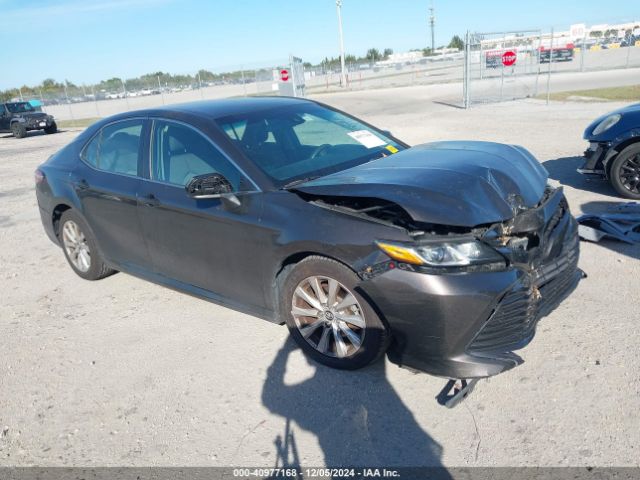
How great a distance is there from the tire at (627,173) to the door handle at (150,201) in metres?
5.26

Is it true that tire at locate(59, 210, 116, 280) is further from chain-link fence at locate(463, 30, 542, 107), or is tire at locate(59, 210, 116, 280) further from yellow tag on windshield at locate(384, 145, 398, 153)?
chain-link fence at locate(463, 30, 542, 107)

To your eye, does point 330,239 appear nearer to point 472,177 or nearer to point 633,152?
point 472,177

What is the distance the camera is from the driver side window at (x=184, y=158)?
12.3 ft

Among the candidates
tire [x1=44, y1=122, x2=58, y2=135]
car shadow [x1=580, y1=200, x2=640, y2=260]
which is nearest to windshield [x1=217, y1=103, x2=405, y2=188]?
car shadow [x1=580, y1=200, x2=640, y2=260]

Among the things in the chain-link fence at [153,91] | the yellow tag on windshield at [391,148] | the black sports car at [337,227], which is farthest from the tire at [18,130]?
the yellow tag on windshield at [391,148]

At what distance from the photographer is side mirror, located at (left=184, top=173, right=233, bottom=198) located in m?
3.54

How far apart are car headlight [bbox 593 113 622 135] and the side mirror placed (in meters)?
4.94

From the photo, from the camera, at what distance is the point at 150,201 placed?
4.16m

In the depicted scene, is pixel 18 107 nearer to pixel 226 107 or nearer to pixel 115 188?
pixel 115 188

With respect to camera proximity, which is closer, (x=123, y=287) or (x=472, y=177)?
(x=472, y=177)

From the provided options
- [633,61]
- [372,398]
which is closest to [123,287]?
[372,398]

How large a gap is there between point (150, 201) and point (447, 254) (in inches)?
95.3

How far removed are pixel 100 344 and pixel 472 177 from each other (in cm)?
305

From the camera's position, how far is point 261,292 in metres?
3.66
